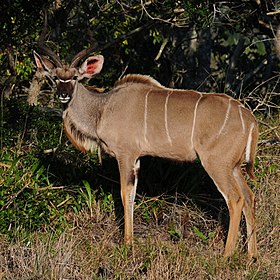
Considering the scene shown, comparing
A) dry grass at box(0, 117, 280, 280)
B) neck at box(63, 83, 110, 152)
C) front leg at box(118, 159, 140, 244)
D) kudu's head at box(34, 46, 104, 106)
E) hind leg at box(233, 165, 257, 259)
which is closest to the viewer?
dry grass at box(0, 117, 280, 280)

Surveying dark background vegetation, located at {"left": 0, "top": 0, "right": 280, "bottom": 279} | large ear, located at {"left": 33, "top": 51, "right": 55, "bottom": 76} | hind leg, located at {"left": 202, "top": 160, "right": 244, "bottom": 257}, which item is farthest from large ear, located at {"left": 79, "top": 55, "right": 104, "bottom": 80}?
hind leg, located at {"left": 202, "top": 160, "right": 244, "bottom": 257}

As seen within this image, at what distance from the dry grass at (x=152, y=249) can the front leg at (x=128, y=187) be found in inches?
4.8

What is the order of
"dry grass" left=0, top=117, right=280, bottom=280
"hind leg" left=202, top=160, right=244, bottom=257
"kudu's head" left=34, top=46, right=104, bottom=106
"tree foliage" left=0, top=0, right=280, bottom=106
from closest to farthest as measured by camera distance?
"dry grass" left=0, top=117, right=280, bottom=280, "hind leg" left=202, top=160, right=244, bottom=257, "kudu's head" left=34, top=46, right=104, bottom=106, "tree foliage" left=0, top=0, right=280, bottom=106

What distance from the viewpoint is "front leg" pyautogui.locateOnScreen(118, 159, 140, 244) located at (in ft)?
15.1

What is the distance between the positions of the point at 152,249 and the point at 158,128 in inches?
33.4

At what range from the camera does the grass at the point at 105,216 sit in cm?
394

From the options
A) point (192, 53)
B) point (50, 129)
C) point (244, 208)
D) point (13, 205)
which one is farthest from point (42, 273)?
point (192, 53)

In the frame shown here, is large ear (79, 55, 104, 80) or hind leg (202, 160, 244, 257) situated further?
large ear (79, 55, 104, 80)

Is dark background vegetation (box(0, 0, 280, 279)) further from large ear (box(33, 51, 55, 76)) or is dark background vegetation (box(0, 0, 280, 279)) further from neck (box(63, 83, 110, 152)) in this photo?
large ear (box(33, 51, 55, 76))

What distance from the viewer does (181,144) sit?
14.7ft

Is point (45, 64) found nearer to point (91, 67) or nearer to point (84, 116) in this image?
point (91, 67)

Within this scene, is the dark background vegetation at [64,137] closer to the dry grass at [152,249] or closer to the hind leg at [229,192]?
the dry grass at [152,249]

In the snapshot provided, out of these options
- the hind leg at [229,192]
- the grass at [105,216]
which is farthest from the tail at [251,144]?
the grass at [105,216]

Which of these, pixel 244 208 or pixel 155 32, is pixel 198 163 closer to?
pixel 244 208
